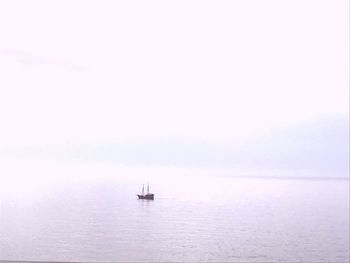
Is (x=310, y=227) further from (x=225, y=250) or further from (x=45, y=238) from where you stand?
(x=45, y=238)

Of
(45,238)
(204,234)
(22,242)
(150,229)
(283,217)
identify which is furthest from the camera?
(283,217)

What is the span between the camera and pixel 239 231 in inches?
1057

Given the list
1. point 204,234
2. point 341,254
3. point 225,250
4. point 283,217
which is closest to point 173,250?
point 225,250

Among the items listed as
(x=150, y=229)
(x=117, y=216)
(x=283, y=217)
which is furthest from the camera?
(x=283, y=217)

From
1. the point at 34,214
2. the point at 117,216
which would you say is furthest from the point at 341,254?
the point at 34,214

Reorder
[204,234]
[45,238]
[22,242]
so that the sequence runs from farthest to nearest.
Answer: [204,234] → [45,238] → [22,242]

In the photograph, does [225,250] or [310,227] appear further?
[310,227]

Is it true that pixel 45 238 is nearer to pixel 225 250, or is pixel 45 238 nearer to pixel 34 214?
pixel 225 250

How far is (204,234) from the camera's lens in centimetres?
2456

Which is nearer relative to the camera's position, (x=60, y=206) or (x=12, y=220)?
(x=12, y=220)

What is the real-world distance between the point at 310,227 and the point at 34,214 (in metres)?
17.3

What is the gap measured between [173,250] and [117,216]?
1354 centimetres

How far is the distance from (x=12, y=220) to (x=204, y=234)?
35.0ft

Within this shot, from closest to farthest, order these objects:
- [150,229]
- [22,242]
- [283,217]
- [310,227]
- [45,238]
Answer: [22,242] → [45,238] → [150,229] → [310,227] → [283,217]
